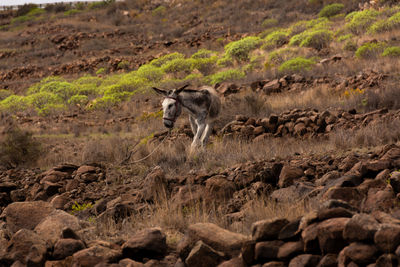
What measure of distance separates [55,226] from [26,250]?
1.80 ft

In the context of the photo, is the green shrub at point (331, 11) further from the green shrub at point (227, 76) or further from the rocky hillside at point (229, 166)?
the green shrub at point (227, 76)

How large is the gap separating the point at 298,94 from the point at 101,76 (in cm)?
1892

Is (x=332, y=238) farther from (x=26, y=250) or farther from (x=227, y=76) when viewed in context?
(x=227, y=76)

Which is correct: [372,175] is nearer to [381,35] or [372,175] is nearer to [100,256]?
[100,256]

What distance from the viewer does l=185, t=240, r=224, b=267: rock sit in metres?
3.08

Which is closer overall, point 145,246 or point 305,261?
point 305,261

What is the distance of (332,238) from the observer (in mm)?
2689

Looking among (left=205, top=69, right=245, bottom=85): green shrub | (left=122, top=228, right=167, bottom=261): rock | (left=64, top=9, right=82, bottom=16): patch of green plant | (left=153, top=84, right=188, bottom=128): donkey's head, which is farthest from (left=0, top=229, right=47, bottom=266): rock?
(left=64, top=9, right=82, bottom=16): patch of green plant

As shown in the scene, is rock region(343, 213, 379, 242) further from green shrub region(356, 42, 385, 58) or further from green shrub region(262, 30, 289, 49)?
green shrub region(262, 30, 289, 49)

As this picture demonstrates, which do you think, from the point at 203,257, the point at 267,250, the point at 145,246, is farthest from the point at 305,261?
the point at 145,246

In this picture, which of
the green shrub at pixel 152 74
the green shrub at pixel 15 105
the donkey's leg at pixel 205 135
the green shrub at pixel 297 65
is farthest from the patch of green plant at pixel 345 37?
the green shrub at pixel 15 105

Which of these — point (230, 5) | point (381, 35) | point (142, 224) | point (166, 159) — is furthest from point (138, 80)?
point (230, 5)

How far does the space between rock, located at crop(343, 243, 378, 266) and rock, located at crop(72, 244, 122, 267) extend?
5.89 ft

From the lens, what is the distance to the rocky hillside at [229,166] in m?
3.08
